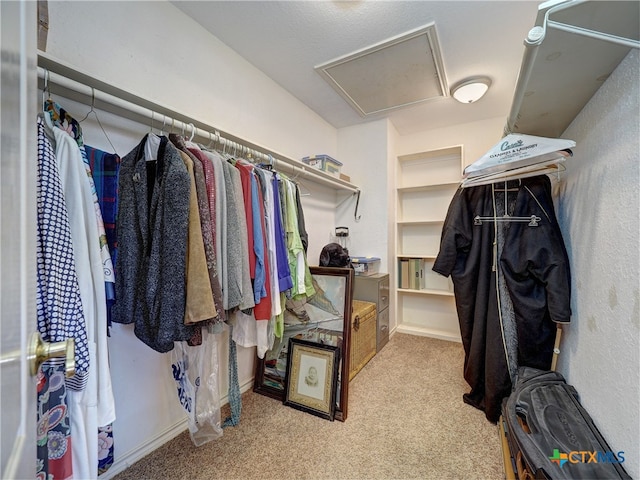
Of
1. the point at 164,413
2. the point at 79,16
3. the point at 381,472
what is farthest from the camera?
the point at 164,413

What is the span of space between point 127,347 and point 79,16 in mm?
1429

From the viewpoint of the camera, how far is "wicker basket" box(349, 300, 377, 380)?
79.0 inches

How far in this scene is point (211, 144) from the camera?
56.3 inches

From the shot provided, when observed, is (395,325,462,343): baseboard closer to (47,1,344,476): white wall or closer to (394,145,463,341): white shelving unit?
(394,145,463,341): white shelving unit

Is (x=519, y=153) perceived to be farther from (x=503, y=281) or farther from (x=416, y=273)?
(x=416, y=273)

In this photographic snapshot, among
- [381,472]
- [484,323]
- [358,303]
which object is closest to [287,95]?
[358,303]

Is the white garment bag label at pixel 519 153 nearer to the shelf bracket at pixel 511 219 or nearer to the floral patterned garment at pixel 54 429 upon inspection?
the shelf bracket at pixel 511 219

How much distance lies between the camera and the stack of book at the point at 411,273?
2881mm

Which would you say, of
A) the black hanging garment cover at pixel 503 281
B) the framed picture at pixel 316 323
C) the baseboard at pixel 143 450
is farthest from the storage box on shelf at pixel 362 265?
the baseboard at pixel 143 450

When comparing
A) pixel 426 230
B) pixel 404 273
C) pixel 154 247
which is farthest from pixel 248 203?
pixel 426 230

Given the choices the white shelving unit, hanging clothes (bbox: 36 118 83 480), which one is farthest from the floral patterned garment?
the white shelving unit

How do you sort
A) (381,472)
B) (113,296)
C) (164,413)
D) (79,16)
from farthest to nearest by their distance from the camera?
(164,413) → (381,472) → (79,16) → (113,296)

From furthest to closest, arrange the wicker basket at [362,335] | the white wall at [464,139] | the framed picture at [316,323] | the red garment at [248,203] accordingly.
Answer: the white wall at [464,139] → the wicker basket at [362,335] → the framed picture at [316,323] → the red garment at [248,203]

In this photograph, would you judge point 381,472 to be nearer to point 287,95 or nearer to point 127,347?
point 127,347
